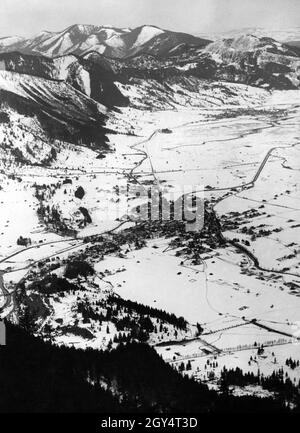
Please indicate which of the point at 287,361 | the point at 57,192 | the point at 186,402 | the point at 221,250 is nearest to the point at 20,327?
the point at 186,402

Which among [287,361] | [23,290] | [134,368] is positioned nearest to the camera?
[134,368]

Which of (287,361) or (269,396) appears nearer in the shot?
(269,396)

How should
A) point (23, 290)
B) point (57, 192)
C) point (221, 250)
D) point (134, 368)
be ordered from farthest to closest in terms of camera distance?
point (57, 192) → point (221, 250) → point (23, 290) → point (134, 368)

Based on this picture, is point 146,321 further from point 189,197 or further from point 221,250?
point 189,197

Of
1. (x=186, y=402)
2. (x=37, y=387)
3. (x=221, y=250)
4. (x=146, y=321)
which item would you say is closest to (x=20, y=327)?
(x=146, y=321)

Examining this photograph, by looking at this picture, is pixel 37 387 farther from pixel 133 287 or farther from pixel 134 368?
pixel 133 287
